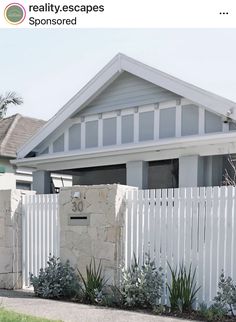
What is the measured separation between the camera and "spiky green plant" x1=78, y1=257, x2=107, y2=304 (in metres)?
7.74

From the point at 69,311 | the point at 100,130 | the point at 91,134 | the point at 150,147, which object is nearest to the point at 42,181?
the point at 91,134

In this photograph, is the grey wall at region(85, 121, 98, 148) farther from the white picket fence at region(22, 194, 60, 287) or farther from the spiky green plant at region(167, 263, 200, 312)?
the spiky green plant at region(167, 263, 200, 312)

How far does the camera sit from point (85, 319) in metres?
6.53

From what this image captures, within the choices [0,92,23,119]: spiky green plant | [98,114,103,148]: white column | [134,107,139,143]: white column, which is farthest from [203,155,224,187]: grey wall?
[0,92,23,119]: spiky green plant

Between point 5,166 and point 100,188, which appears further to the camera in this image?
point 5,166

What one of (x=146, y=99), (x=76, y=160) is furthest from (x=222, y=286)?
(x=76, y=160)

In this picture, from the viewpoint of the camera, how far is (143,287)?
7227 mm

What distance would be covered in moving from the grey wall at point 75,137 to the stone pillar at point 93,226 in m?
5.75

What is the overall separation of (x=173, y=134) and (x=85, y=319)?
650 centimetres

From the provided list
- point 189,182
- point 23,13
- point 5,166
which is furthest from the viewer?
point 5,166

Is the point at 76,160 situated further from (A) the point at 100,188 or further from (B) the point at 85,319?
(B) the point at 85,319

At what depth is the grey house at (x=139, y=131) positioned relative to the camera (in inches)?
445

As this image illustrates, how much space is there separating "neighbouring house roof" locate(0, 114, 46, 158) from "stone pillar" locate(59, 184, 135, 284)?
1017 cm

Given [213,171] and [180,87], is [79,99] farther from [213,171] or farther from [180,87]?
[213,171]
